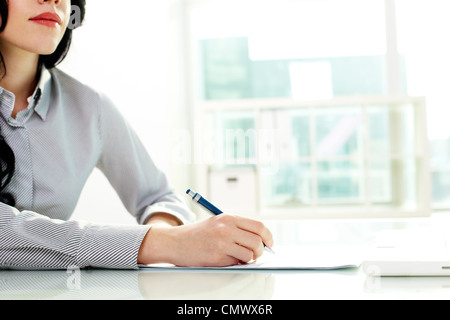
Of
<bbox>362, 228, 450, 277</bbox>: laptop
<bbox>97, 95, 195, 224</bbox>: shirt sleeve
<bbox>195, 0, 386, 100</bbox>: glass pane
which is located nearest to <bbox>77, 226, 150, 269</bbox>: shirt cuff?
<bbox>362, 228, 450, 277</bbox>: laptop

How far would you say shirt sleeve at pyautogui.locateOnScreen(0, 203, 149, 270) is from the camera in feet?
1.90

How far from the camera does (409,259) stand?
19.8 inches

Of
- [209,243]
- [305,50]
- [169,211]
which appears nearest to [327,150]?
[305,50]

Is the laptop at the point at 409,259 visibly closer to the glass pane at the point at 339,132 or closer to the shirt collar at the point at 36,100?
the shirt collar at the point at 36,100

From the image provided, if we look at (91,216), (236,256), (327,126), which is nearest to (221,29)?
(327,126)

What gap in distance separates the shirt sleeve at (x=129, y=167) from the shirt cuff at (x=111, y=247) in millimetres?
368

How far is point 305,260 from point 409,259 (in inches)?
5.2

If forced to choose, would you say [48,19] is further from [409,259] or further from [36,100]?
[409,259]

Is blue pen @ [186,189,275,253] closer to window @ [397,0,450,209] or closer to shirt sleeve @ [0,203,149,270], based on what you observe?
shirt sleeve @ [0,203,149,270]

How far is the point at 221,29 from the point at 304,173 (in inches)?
68.6

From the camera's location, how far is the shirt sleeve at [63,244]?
581 mm

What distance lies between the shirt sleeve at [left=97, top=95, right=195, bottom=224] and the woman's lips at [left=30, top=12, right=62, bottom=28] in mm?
212
